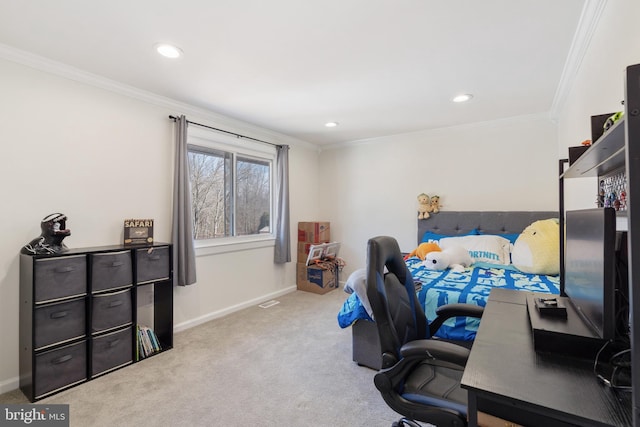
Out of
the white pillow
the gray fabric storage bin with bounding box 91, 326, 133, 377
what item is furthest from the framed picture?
the white pillow

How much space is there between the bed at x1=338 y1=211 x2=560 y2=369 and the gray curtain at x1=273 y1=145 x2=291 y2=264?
Answer: 69.6 inches

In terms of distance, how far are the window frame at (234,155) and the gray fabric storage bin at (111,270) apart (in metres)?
0.90

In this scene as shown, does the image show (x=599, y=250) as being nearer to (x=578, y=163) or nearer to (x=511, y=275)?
(x=578, y=163)

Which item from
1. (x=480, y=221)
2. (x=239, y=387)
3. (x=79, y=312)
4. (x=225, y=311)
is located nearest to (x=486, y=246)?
(x=480, y=221)

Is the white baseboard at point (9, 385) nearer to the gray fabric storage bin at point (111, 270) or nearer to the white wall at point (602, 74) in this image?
the gray fabric storage bin at point (111, 270)

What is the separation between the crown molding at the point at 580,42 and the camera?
1.65 metres

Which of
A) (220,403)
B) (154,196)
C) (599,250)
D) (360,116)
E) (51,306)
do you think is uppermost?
(360,116)

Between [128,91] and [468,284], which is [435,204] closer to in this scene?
[468,284]

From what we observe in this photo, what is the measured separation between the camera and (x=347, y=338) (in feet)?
9.68

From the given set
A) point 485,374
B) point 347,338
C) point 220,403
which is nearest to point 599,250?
point 485,374

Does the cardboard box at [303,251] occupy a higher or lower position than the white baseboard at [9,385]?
higher

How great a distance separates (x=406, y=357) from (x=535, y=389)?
0.49 metres

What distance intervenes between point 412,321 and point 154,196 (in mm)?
2652

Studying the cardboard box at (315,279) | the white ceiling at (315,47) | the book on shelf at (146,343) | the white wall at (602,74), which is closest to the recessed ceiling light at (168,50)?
the white ceiling at (315,47)
